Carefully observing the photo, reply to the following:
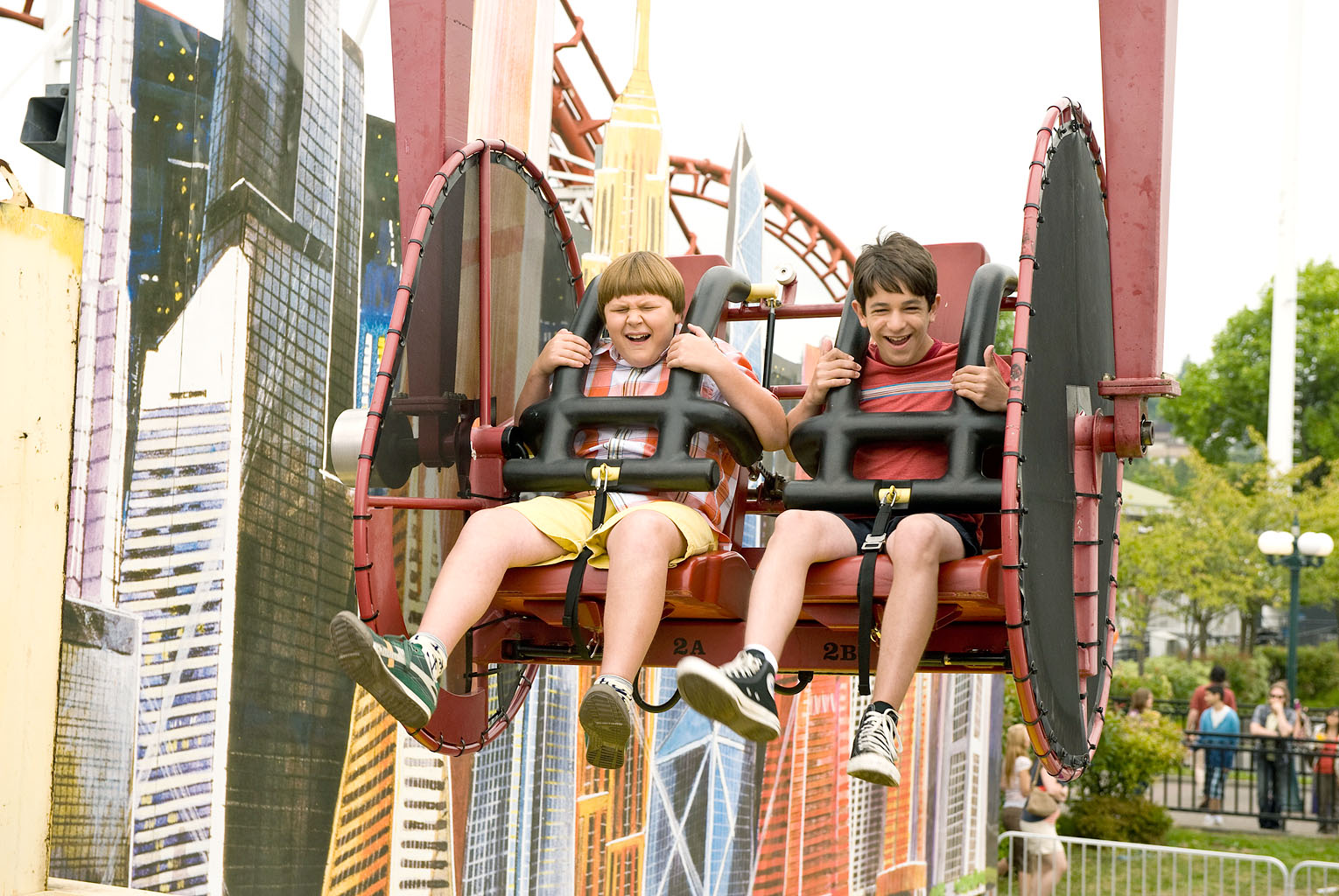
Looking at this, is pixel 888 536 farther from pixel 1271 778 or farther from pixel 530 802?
pixel 1271 778

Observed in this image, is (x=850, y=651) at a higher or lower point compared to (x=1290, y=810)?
higher

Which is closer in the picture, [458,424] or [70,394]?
[458,424]

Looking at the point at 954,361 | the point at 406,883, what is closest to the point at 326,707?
the point at 406,883

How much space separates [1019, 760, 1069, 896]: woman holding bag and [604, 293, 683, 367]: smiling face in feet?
23.4

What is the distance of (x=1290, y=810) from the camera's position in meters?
14.0

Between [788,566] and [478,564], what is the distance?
70 centimetres

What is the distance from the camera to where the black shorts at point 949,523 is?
3277 millimetres

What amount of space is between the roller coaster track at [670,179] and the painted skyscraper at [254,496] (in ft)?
11.7

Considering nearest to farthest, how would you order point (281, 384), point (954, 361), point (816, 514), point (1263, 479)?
point (816, 514) → point (954, 361) → point (281, 384) → point (1263, 479)

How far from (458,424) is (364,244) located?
2213 mm

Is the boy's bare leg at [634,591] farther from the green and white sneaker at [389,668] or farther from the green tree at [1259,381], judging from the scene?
the green tree at [1259,381]

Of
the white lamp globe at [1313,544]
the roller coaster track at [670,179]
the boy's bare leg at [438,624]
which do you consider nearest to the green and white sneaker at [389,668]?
the boy's bare leg at [438,624]

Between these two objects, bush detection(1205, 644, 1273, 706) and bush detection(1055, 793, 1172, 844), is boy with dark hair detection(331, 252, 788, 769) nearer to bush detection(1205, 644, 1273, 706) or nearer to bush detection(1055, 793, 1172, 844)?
bush detection(1055, 793, 1172, 844)

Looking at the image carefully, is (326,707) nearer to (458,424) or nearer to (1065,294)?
(458,424)
